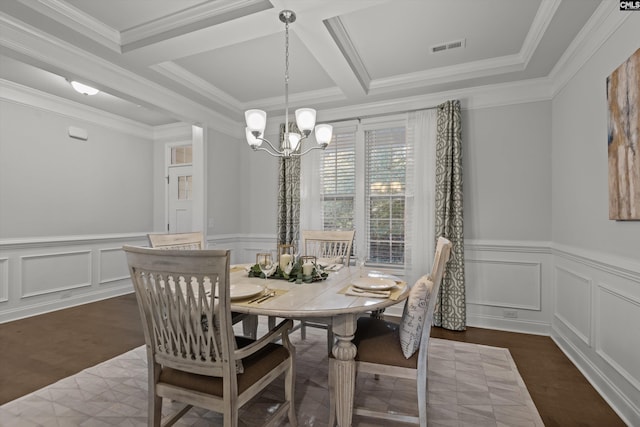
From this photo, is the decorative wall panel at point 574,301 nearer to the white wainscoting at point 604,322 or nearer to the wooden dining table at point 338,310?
the white wainscoting at point 604,322

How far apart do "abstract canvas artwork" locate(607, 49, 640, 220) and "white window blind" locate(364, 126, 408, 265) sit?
2014 millimetres

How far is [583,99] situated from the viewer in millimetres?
2588

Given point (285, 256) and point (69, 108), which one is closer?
point (285, 256)

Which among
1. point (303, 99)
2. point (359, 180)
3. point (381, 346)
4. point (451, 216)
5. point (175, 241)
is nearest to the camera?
point (381, 346)

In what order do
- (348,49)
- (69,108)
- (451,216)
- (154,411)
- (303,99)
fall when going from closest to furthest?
(154,411)
(348,49)
(451,216)
(303,99)
(69,108)

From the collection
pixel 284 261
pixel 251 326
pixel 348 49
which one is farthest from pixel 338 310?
pixel 348 49

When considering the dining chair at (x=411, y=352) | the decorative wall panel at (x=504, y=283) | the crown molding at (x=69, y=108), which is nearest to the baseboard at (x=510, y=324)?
the decorative wall panel at (x=504, y=283)

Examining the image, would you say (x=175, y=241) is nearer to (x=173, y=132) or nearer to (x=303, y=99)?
(x=303, y=99)

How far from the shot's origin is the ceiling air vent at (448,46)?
2.81m

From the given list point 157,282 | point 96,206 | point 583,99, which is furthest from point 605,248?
point 96,206

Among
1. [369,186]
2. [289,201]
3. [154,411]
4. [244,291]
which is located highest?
[369,186]

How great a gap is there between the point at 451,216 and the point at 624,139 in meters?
1.69

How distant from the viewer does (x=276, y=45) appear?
2865 mm

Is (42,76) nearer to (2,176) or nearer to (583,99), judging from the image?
(2,176)
